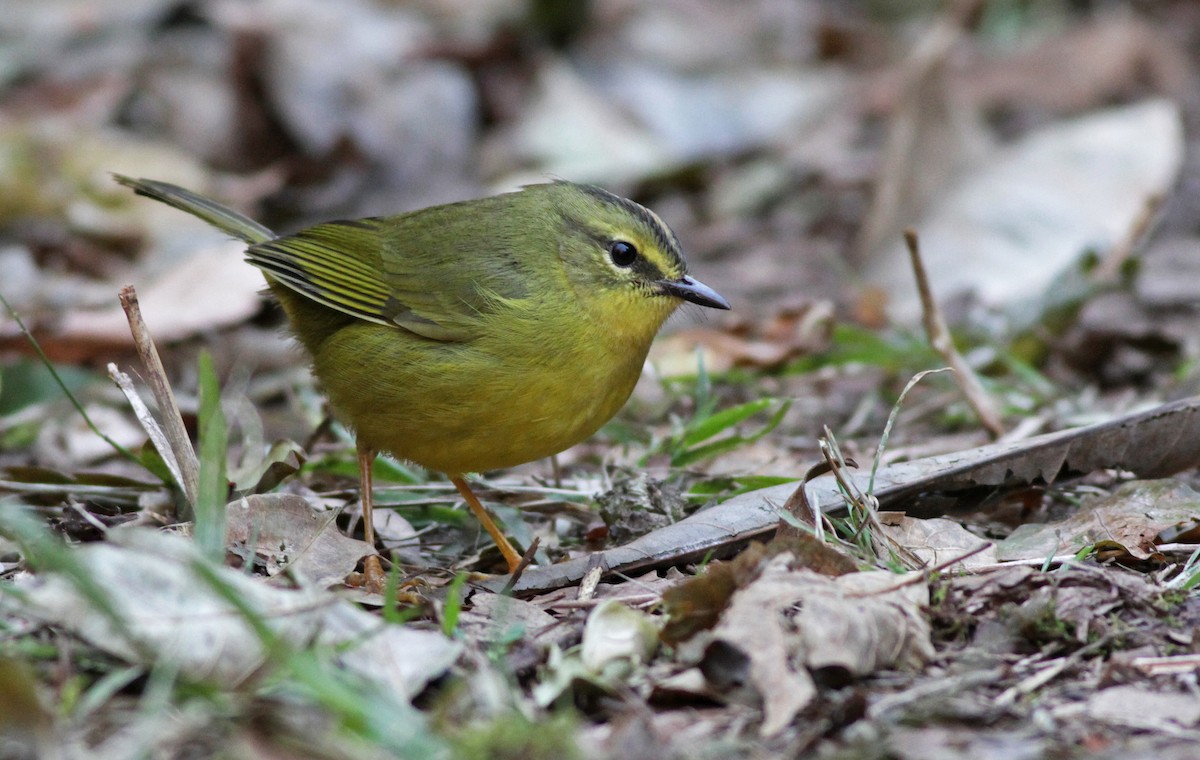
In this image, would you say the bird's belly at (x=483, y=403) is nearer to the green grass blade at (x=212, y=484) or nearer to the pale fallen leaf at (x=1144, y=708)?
the green grass blade at (x=212, y=484)

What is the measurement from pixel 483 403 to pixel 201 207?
6.48 feet

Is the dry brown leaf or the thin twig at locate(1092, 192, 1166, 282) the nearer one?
the dry brown leaf

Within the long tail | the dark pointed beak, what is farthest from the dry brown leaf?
the long tail

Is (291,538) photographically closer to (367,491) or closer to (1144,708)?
(367,491)

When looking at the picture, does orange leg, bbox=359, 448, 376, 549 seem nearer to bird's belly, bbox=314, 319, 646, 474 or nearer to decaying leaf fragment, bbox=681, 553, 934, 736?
bird's belly, bbox=314, 319, 646, 474

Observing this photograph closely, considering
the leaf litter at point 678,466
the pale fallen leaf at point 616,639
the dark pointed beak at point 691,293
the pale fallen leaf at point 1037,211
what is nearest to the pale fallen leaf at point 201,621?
the leaf litter at point 678,466

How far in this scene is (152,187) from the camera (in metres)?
5.68

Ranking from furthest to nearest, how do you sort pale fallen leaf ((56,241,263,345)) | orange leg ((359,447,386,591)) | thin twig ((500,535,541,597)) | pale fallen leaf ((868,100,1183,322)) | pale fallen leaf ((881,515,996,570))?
pale fallen leaf ((868,100,1183,322)) < pale fallen leaf ((56,241,263,345)) < orange leg ((359,447,386,591)) < pale fallen leaf ((881,515,996,570)) < thin twig ((500,535,541,597))

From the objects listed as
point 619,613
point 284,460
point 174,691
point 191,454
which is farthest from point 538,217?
point 174,691

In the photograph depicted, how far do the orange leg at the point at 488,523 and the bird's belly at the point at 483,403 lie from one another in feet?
0.64

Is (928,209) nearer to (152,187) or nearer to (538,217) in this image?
(538,217)

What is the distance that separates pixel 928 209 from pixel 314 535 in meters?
5.19

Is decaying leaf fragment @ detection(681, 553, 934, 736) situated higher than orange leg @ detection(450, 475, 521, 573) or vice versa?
decaying leaf fragment @ detection(681, 553, 934, 736)

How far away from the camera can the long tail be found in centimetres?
570
